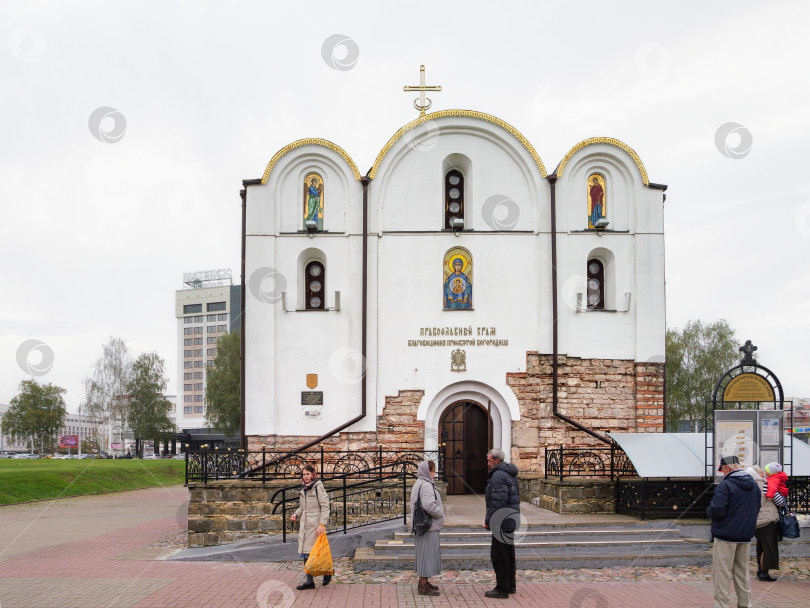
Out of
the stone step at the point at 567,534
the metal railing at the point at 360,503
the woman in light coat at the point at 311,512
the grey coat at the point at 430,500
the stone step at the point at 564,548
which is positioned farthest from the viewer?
the metal railing at the point at 360,503

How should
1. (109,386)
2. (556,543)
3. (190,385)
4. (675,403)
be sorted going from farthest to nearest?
(190,385), (109,386), (675,403), (556,543)

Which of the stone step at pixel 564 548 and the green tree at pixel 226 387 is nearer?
the stone step at pixel 564 548

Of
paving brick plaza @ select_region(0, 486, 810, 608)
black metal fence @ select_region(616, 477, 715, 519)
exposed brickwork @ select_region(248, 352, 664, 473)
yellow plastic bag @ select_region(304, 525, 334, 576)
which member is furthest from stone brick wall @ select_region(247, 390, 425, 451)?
yellow plastic bag @ select_region(304, 525, 334, 576)

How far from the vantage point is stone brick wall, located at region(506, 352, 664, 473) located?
16.7 meters

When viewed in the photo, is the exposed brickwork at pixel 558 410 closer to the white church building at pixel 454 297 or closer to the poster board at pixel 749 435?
the white church building at pixel 454 297

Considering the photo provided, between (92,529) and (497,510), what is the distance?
1226 centimetres

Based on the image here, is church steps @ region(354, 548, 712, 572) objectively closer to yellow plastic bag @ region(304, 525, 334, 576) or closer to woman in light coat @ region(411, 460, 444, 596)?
yellow plastic bag @ region(304, 525, 334, 576)

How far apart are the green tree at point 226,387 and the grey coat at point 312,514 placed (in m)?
33.7

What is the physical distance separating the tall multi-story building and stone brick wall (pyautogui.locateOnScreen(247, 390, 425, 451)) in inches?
3373

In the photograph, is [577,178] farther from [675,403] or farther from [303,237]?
[675,403]

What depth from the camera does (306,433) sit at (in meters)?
16.6

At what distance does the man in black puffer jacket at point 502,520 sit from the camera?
29.7ft

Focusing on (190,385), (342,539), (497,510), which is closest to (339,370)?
(342,539)

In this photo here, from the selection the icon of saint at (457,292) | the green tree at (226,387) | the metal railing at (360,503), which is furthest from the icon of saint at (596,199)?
the green tree at (226,387)
